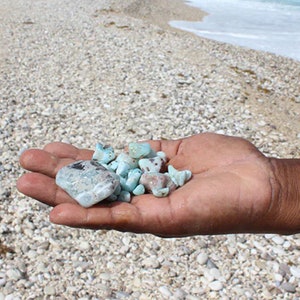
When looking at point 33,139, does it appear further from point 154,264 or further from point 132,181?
point 132,181

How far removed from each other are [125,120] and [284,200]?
15.4 ft

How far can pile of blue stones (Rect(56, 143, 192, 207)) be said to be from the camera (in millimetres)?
2793

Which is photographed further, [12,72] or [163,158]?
[12,72]

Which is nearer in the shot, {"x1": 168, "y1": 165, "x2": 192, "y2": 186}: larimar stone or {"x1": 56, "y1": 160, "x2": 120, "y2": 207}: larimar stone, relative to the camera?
{"x1": 56, "y1": 160, "x2": 120, "y2": 207}: larimar stone

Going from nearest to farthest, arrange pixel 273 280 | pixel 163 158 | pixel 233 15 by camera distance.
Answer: pixel 163 158, pixel 273 280, pixel 233 15

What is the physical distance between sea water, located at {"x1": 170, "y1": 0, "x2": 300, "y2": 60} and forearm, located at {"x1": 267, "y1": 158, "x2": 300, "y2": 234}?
10.1m

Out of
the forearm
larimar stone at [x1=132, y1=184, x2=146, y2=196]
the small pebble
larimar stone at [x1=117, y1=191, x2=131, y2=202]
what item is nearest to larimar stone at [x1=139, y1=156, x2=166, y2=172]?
larimar stone at [x1=132, y1=184, x2=146, y2=196]

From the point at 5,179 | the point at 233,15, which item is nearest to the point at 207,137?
the point at 5,179

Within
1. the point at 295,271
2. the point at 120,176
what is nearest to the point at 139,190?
the point at 120,176

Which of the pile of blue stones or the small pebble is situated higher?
the pile of blue stones

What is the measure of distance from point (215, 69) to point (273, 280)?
586 centimetres

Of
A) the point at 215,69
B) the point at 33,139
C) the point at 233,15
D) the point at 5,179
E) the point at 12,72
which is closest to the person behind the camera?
the point at 5,179

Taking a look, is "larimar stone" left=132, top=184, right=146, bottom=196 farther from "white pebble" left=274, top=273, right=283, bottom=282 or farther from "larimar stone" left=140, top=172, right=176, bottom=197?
"white pebble" left=274, top=273, right=283, bottom=282

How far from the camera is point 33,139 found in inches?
267
